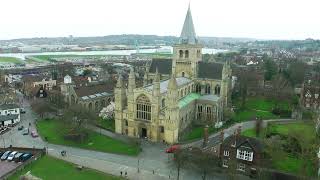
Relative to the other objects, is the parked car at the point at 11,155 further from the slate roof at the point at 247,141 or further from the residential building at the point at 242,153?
Result: the slate roof at the point at 247,141

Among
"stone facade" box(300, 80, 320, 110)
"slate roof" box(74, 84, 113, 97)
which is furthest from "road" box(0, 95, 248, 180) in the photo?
"stone facade" box(300, 80, 320, 110)

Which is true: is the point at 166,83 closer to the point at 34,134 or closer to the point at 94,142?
the point at 94,142

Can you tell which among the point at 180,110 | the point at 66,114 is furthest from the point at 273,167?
the point at 66,114

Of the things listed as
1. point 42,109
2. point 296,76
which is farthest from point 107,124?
→ point 296,76

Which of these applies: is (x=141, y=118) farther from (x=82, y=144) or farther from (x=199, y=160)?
(x=199, y=160)

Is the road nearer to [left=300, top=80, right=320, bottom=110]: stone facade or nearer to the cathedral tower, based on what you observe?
the cathedral tower

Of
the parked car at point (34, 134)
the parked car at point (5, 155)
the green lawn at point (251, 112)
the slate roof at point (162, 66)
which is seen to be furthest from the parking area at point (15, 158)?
the slate roof at point (162, 66)
